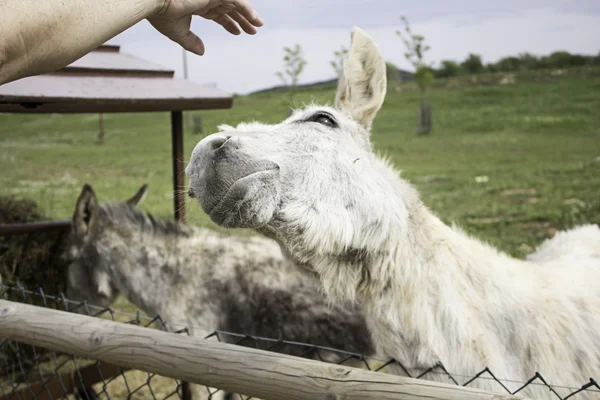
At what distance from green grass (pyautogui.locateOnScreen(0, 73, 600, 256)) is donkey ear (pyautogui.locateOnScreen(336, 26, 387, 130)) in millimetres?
305

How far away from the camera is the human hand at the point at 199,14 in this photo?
1.91 m

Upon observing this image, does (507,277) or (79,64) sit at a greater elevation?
(79,64)

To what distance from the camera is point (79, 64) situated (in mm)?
4137

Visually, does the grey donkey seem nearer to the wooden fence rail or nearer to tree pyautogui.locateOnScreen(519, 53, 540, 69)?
the wooden fence rail

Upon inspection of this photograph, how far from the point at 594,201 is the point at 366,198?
8.46 metres

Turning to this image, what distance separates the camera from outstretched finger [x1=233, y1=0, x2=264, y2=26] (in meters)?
2.27

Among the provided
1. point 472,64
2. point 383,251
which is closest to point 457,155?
point 383,251

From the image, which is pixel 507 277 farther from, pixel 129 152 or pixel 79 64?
pixel 129 152

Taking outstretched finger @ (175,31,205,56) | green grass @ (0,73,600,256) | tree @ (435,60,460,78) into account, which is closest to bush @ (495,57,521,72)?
tree @ (435,60,460,78)

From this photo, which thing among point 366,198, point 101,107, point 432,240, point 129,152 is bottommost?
point 129,152

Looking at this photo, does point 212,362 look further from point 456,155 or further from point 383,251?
point 456,155

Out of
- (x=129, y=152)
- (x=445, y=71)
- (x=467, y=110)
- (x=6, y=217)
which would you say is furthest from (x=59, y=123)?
(x=445, y=71)

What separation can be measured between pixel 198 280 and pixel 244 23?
221 cm

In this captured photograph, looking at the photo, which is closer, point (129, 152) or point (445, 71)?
point (129, 152)
